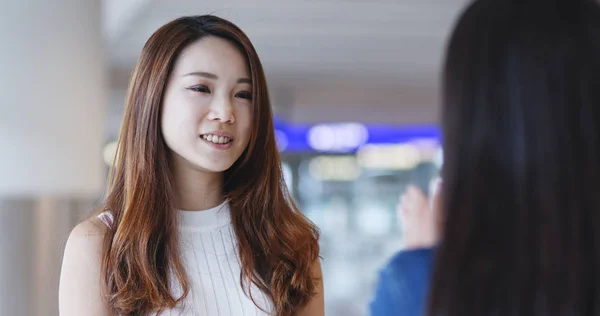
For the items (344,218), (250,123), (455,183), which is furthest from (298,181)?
(455,183)

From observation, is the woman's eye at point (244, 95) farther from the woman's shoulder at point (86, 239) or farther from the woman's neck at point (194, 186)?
the woman's shoulder at point (86, 239)

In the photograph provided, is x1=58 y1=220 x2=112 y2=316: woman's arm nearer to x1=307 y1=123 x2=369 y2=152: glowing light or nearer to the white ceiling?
the white ceiling

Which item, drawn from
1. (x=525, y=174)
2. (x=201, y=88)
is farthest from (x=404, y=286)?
(x=201, y=88)

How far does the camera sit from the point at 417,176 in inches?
627

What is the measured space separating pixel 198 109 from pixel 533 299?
1125 mm

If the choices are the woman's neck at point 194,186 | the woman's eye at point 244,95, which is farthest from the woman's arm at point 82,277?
the woman's eye at point 244,95

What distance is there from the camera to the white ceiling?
7.92 meters

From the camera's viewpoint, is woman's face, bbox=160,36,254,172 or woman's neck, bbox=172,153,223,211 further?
woman's neck, bbox=172,153,223,211

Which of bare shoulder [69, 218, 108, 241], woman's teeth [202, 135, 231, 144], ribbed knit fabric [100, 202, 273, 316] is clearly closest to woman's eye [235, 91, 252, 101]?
woman's teeth [202, 135, 231, 144]

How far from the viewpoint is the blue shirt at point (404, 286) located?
149 centimetres

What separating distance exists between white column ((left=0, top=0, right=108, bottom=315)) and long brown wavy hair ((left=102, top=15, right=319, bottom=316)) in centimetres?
307

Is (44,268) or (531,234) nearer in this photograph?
(531,234)

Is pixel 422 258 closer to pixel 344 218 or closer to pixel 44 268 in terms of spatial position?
pixel 44 268

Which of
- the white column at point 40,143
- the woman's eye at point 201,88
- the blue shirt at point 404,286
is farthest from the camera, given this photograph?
the white column at point 40,143
